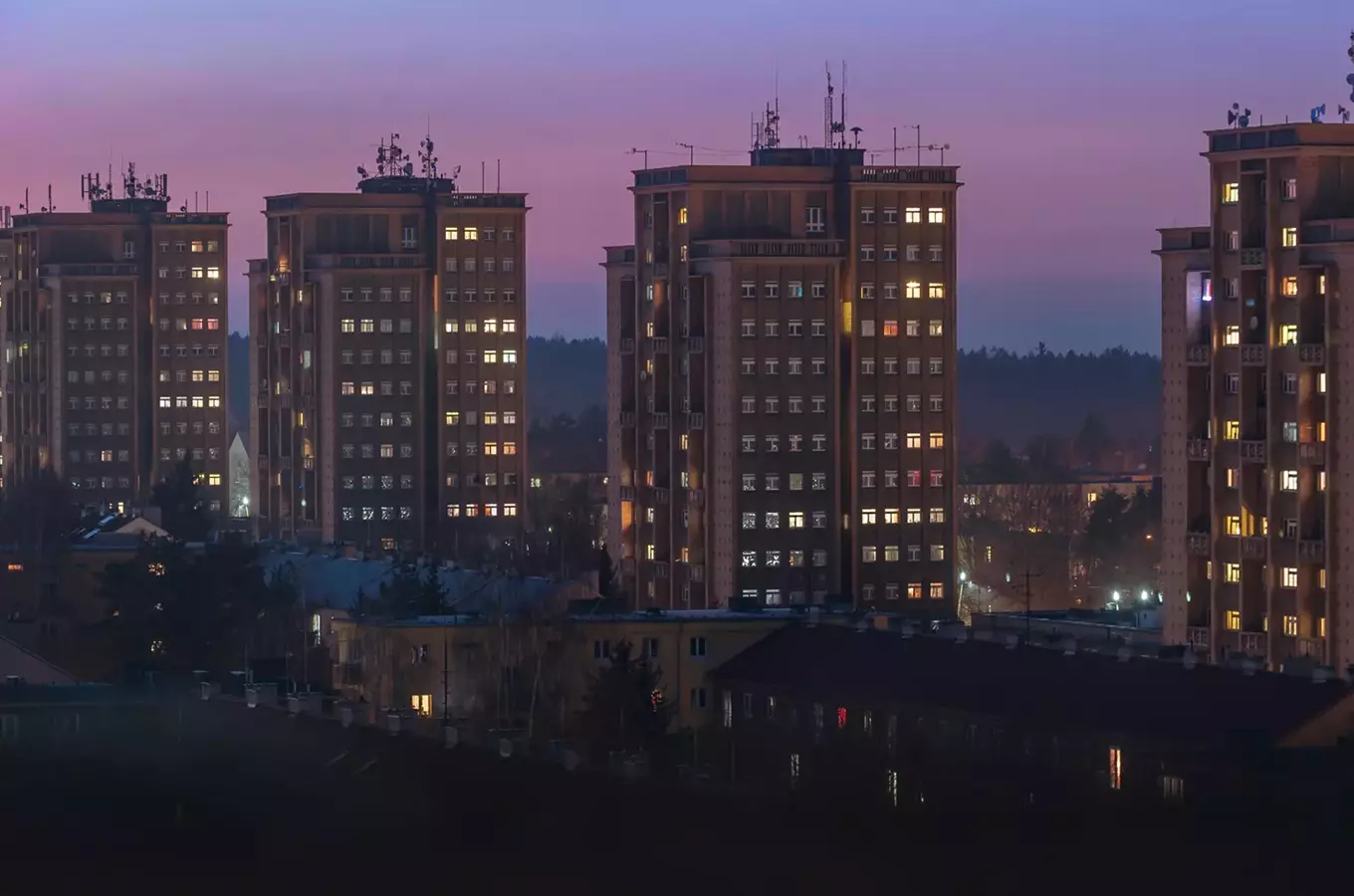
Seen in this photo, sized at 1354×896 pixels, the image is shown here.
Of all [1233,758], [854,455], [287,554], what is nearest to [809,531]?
[854,455]

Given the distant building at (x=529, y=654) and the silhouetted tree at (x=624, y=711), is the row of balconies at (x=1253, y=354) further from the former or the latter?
the silhouetted tree at (x=624, y=711)

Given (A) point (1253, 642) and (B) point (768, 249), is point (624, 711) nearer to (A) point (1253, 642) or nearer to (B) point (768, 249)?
(A) point (1253, 642)

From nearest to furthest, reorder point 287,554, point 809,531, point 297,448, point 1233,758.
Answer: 1. point 1233,758
2. point 809,531
3. point 287,554
4. point 297,448

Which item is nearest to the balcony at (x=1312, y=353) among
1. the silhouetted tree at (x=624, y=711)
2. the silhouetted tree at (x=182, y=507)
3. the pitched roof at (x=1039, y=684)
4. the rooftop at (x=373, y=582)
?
the pitched roof at (x=1039, y=684)

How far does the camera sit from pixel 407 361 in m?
152

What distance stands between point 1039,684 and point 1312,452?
17.5m

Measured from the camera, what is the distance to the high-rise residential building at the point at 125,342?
180000 mm

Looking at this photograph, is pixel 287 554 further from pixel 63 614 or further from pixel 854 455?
pixel 854 455

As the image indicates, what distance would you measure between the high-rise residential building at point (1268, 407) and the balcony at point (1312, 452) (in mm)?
38

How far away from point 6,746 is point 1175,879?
24.8 meters

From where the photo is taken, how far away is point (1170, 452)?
9281 cm

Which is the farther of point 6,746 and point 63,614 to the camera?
point 63,614

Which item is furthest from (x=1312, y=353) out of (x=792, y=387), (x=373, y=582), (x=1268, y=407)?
(x=373, y=582)

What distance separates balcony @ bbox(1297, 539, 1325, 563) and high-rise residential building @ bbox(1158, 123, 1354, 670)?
0.04 meters
